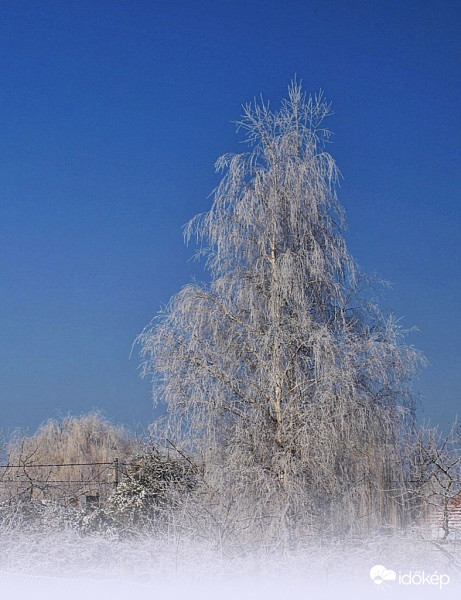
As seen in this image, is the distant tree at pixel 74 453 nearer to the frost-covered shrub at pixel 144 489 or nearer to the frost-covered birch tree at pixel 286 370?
the frost-covered shrub at pixel 144 489

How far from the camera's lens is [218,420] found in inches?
456

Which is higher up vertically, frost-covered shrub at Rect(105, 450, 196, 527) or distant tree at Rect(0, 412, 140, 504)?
distant tree at Rect(0, 412, 140, 504)

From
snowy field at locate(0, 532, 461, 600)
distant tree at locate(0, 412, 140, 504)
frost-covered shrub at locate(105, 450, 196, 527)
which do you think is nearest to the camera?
snowy field at locate(0, 532, 461, 600)

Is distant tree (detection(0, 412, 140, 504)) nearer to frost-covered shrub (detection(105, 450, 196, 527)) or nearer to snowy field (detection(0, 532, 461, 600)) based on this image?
frost-covered shrub (detection(105, 450, 196, 527))

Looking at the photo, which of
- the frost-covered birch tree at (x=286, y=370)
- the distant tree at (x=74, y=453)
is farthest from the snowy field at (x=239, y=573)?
the distant tree at (x=74, y=453)

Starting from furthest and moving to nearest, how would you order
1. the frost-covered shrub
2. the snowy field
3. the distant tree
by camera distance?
the distant tree
the frost-covered shrub
the snowy field

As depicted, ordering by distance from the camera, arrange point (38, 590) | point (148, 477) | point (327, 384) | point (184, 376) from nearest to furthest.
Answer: point (38, 590), point (327, 384), point (184, 376), point (148, 477)

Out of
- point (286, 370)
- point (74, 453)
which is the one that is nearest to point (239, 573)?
point (286, 370)

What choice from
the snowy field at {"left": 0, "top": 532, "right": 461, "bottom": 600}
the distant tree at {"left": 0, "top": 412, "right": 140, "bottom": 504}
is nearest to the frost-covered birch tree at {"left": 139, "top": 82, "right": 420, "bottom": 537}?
the snowy field at {"left": 0, "top": 532, "right": 461, "bottom": 600}

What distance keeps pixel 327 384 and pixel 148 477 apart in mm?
5774

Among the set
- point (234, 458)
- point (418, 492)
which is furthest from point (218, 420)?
point (418, 492)

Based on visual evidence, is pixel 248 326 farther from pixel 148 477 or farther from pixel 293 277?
pixel 148 477

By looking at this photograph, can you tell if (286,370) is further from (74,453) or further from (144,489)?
(74,453)

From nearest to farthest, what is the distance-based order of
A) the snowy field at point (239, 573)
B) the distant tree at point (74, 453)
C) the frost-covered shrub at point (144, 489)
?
1. the snowy field at point (239, 573)
2. the frost-covered shrub at point (144, 489)
3. the distant tree at point (74, 453)
